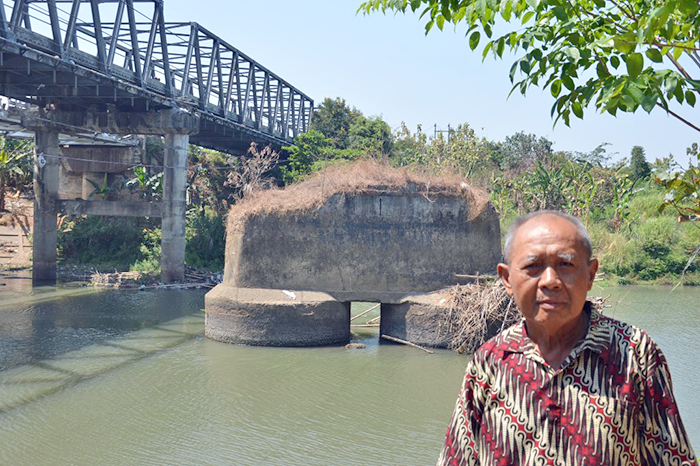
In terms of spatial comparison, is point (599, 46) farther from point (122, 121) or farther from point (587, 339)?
point (122, 121)

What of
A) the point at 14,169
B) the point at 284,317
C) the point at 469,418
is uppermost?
the point at 14,169

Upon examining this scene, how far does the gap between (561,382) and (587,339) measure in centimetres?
14

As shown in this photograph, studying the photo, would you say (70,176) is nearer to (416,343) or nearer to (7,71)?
(7,71)

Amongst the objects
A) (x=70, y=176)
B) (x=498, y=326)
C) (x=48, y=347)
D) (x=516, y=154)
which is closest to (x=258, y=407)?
(x=498, y=326)

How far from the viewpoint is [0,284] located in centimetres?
1980

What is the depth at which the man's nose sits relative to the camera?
2.09 metres

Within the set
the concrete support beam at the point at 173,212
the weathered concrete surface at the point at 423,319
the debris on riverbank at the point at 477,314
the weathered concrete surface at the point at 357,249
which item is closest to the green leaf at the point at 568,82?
the debris on riverbank at the point at 477,314

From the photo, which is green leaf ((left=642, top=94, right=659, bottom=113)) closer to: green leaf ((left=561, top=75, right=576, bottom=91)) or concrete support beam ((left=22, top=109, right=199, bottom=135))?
green leaf ((left=561, top=75, right=576, bottom=91))

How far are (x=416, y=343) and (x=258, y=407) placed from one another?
3.38 meters

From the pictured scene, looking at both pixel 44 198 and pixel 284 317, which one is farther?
pixel 44 198

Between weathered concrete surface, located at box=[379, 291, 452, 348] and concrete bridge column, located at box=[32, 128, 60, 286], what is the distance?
41.8 feet

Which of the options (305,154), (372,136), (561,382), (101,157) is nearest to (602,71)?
(561,382)

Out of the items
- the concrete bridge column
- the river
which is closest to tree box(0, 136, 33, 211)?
the concrete bridge column

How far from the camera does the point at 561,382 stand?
204 cm
